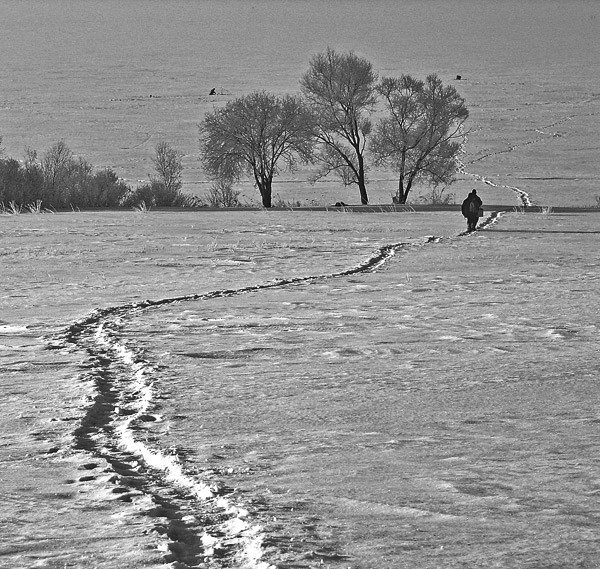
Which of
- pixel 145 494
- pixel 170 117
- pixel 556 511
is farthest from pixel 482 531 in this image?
pixel 170 117

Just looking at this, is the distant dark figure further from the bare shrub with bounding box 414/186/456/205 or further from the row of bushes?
the bare shrub with bounding box 414/186/456/205

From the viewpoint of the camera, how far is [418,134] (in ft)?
131

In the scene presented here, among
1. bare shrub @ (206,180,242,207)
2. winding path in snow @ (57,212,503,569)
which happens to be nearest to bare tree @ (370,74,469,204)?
bare shrub @ (206,180,242,207)

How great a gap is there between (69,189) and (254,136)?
8434 mm

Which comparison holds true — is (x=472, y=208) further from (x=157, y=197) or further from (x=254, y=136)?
(x=254, y=136)

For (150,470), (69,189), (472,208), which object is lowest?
(150,470)

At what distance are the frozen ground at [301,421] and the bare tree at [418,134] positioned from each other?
28082 mm

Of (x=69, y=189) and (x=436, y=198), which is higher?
(x=69, y=189)

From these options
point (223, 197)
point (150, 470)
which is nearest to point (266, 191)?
point (223, 197)

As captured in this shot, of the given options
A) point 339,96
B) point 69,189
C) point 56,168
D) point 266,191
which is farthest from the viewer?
point 339,96

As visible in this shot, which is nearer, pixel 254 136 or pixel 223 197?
pixel 223 197

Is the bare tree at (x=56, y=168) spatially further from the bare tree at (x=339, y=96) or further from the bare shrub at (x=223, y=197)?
the bare tree at (x=339, y=96)

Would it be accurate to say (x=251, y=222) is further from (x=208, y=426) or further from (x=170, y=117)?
(x=170, y=117)

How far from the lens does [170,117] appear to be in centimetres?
6931
